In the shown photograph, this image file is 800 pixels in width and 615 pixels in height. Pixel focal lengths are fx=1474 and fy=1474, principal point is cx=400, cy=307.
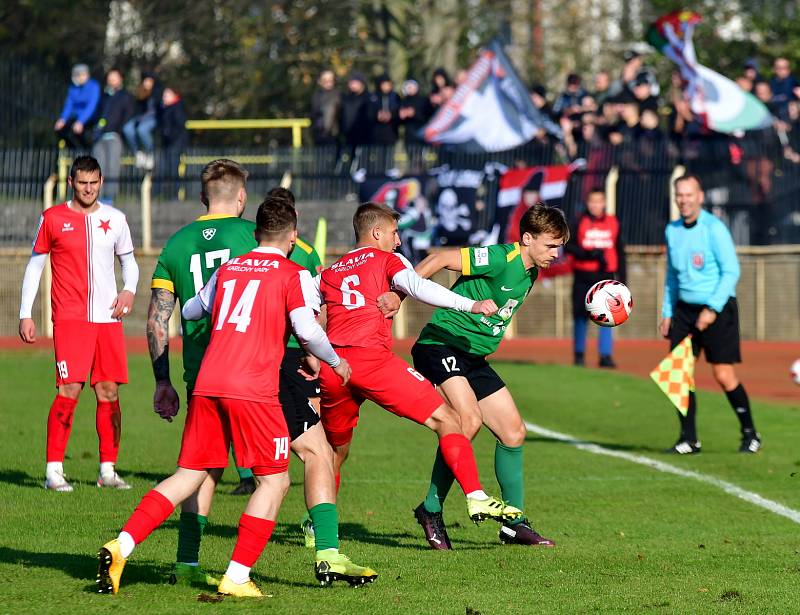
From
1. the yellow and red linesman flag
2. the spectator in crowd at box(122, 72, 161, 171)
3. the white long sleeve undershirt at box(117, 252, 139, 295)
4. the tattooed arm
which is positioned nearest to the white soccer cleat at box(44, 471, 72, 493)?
the white long sleeve undershirt at box(117, 252, 139, 295)

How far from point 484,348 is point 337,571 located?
211 cm

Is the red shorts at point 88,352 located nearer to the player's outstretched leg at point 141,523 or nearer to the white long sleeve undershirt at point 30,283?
the white long sleeve undershirt at point 30,283

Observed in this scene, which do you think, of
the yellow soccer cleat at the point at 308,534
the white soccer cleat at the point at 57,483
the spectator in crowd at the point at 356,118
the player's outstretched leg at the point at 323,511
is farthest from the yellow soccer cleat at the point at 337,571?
the spectator in crowd at the point at 356,118

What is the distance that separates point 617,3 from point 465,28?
12074 mm

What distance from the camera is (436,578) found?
23.7 feet

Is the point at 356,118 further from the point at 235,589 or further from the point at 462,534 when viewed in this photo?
the point at 235,589

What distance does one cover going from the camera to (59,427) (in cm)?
1011

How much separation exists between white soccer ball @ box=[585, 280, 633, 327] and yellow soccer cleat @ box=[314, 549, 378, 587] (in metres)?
3.09

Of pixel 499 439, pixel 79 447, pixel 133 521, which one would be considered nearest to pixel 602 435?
pixel 79 447

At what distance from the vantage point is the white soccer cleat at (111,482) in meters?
10.2

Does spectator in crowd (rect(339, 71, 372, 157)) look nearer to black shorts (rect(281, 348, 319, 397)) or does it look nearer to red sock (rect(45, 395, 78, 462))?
red sock (rect(45, 395, 78, 462))

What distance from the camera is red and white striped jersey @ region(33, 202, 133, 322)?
10.0 m

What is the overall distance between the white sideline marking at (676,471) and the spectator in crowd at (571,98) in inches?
431

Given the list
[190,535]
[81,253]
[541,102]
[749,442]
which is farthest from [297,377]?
[541,102]
